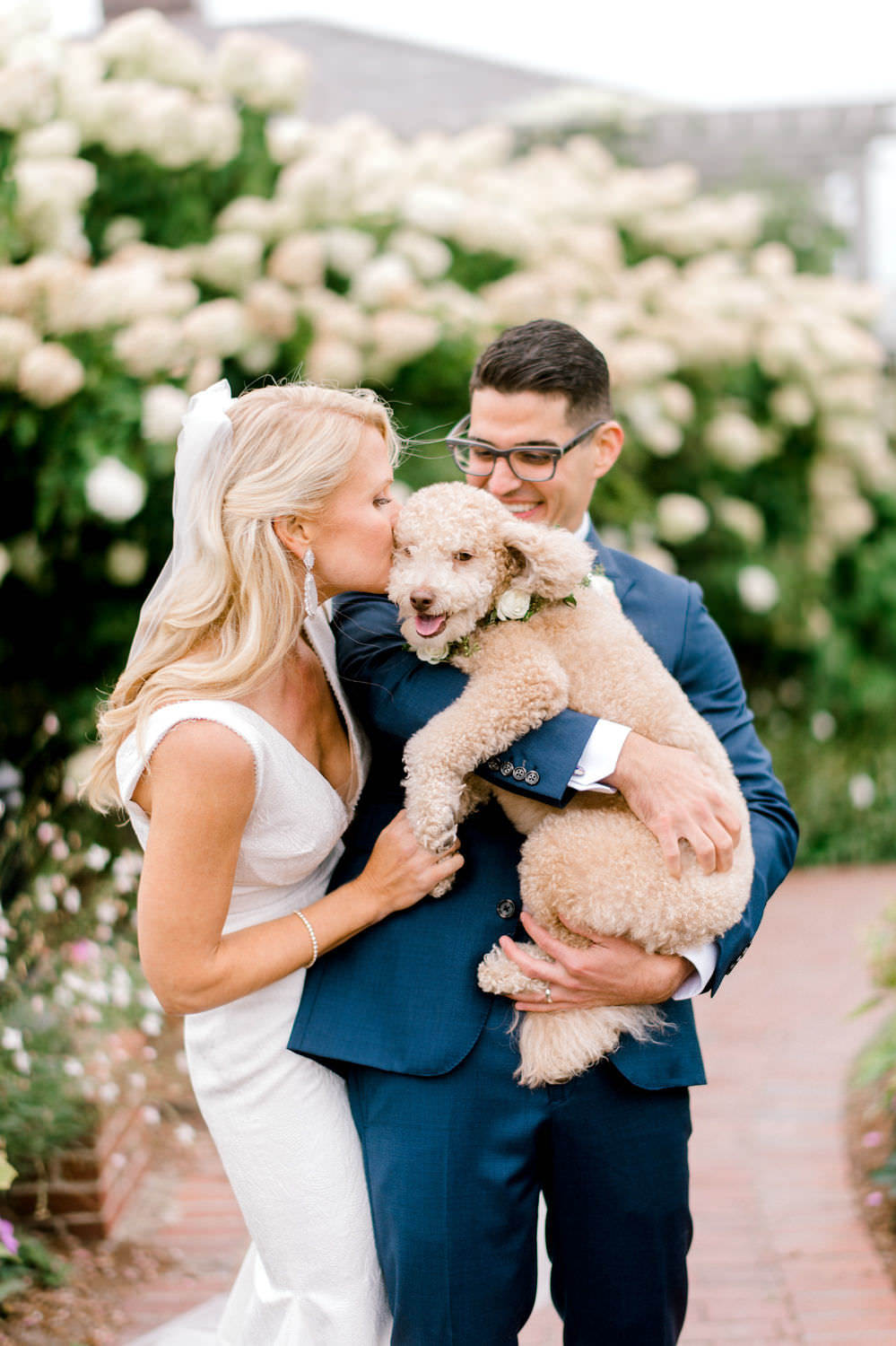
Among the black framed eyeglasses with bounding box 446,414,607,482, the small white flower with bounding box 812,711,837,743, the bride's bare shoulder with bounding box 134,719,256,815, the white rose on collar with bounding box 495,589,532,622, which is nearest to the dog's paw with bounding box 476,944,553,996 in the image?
the bride's bare shoulder with bounding box 134,719,256,815

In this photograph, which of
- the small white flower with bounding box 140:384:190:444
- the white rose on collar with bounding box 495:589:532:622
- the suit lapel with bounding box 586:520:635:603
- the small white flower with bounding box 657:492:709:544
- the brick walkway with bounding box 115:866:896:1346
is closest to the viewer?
the white rose on collar with bounding box 495:589:532:622

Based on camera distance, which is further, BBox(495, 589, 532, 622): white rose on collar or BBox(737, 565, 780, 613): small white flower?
BBox(737, 565, 780, 613): small white flower

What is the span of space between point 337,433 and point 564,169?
678 cm

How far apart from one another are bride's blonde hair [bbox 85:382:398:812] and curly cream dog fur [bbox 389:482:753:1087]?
0.22 meters

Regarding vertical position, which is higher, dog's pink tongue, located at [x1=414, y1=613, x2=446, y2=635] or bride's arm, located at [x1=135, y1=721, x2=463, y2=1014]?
dog's pink tongue, located at [x1=414, y1=613, x2=446, y2=635]

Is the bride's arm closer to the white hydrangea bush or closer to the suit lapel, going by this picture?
the suit lapel

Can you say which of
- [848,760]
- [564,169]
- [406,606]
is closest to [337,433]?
[406,606]

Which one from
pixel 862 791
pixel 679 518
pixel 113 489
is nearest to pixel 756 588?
pixel 679 518

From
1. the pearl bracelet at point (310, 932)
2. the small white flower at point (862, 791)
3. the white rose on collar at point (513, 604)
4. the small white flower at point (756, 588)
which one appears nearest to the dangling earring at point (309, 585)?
the white rose on collar at point (513, 604)

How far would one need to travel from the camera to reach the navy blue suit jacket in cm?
219

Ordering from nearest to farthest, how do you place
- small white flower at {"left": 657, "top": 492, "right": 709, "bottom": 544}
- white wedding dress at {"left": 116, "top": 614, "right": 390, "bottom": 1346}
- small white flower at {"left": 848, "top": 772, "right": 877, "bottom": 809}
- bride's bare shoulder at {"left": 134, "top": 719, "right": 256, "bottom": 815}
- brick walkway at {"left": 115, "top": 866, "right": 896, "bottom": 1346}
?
bride's bare shoulder at {"left": 134, "top": 719, "right": 256, "bottom": 815}
white wedding dress at {"left": 116, "top": 614, "right": 390, "bottom": 1346}
brick walkway at {"left": 115, "top": 866, "right": 896, "bottom": 1346}
small white flower at {"left": 657, "top": 492, "right": 709, "bottom": 544}
small white flower at {"left": 848, "top": 772, "right": 877, "bottom": 809}

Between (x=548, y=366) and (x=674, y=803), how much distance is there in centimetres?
110

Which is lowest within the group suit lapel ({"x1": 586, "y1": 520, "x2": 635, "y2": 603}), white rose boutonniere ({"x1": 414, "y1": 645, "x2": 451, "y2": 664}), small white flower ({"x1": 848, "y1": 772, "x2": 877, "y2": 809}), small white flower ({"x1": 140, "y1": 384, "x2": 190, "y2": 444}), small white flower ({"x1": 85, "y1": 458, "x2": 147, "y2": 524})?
small white flower ({"x1": 848, "y1": 772, "x2": 877, "y2": 809})

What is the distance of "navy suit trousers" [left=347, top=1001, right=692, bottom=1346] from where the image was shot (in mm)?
2148
